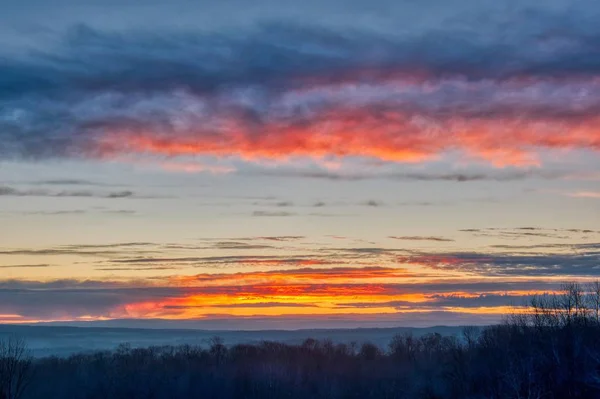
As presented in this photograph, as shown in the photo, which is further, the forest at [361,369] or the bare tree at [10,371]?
the forest at [361,369]

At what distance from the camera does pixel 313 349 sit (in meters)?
165

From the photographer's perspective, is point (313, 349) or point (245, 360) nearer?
point (245, 360)

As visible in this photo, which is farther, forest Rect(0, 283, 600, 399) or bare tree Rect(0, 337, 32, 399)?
forest Rect(0, 283, 600, 399)

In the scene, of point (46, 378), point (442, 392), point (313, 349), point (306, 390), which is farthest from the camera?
point (313, 349)

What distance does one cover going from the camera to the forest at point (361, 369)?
74.5 meters

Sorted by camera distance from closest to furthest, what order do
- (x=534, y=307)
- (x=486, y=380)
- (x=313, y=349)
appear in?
(x=486, y=380), (x=534, y=307), (x=313, y=349)

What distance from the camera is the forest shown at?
7450 cm

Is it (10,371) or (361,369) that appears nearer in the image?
(10,371)

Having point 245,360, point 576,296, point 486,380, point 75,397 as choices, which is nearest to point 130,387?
point 75,397

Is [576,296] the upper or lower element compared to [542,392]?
upper

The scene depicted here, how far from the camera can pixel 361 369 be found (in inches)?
5359

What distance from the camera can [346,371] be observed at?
137625mm

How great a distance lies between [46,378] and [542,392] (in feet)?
281

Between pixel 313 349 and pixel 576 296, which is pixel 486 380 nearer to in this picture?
pixel 576 296
